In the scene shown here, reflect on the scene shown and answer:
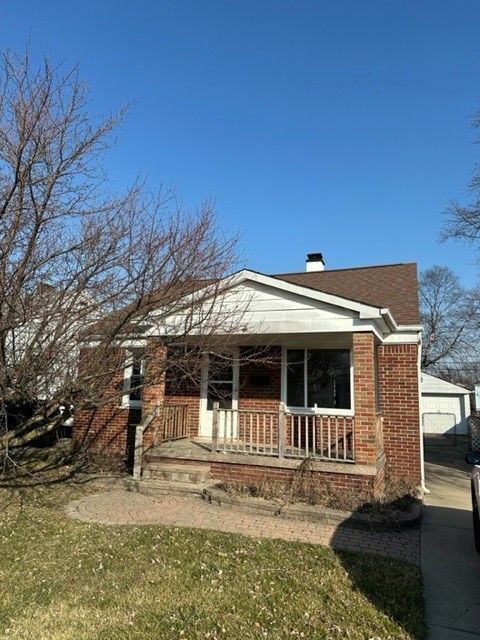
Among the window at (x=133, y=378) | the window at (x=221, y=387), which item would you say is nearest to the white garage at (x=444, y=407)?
the window at (x=221, y=387)

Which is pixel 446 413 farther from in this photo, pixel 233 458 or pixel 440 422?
pixel 233 458

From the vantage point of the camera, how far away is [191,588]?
4.52 metres

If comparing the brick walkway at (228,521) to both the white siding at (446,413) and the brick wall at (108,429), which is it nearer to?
the brick wall at (108,429)

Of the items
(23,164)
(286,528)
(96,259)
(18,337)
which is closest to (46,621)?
(286,528)

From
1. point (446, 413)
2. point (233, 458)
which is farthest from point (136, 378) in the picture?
point (446, 413)

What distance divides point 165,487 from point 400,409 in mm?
5289

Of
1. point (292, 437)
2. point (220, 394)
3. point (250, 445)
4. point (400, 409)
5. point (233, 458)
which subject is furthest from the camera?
point (220, 394)

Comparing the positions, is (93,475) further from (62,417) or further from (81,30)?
(81,30)

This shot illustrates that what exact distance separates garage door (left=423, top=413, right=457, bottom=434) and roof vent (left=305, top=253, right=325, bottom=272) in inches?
758

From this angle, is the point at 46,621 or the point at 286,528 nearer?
the point at 46,621

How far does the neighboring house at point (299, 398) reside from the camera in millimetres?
8516

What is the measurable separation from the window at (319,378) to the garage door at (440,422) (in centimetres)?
2411

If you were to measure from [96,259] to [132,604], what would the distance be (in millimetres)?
5378

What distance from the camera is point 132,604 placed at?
4.18 meters
